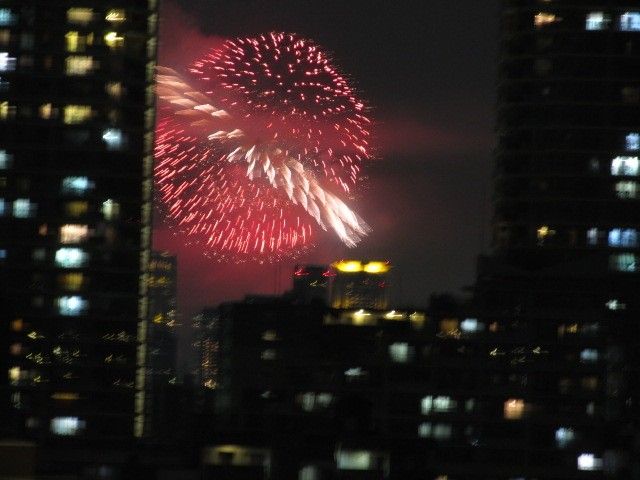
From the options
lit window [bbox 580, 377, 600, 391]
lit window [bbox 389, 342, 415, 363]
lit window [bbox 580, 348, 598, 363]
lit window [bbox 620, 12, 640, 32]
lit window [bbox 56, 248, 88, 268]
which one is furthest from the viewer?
lit window [bbox 620, 12, 640, 32]

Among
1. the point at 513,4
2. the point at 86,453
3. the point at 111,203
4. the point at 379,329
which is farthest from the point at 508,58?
the point at 86,453

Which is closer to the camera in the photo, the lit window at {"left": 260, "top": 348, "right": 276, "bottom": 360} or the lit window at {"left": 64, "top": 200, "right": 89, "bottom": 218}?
the lit window at {"left": 64, "top": 200, "right": 89, "bottom": 218}

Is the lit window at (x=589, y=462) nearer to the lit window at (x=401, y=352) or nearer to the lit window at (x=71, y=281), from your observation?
the lit window at (x=401, y=352)

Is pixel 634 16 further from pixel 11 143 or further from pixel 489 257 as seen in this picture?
pixel 11 143

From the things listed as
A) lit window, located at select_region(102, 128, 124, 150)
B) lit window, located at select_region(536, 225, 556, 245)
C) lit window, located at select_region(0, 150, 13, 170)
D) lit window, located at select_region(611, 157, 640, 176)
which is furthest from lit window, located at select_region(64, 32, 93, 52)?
lit window, located at select_region(611, 157, 640, 176)

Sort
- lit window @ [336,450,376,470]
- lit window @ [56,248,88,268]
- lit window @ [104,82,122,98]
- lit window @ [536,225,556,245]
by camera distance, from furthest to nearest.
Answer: lit window @ [536,225,556,245] → lit window @ [104,82,122,98] → lit window @ [56,248,88,268] → lit window @ [336,450,376,470]

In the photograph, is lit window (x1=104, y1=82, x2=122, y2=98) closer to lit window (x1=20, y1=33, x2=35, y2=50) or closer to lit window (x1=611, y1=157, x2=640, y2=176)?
lit window (x1=20, y1=33, x2=35, y2=50)

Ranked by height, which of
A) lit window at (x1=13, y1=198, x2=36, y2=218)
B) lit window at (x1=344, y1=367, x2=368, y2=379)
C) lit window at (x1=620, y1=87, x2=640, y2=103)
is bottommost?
lit window at (x1=344, y1=367, x2=368, y2=379)
